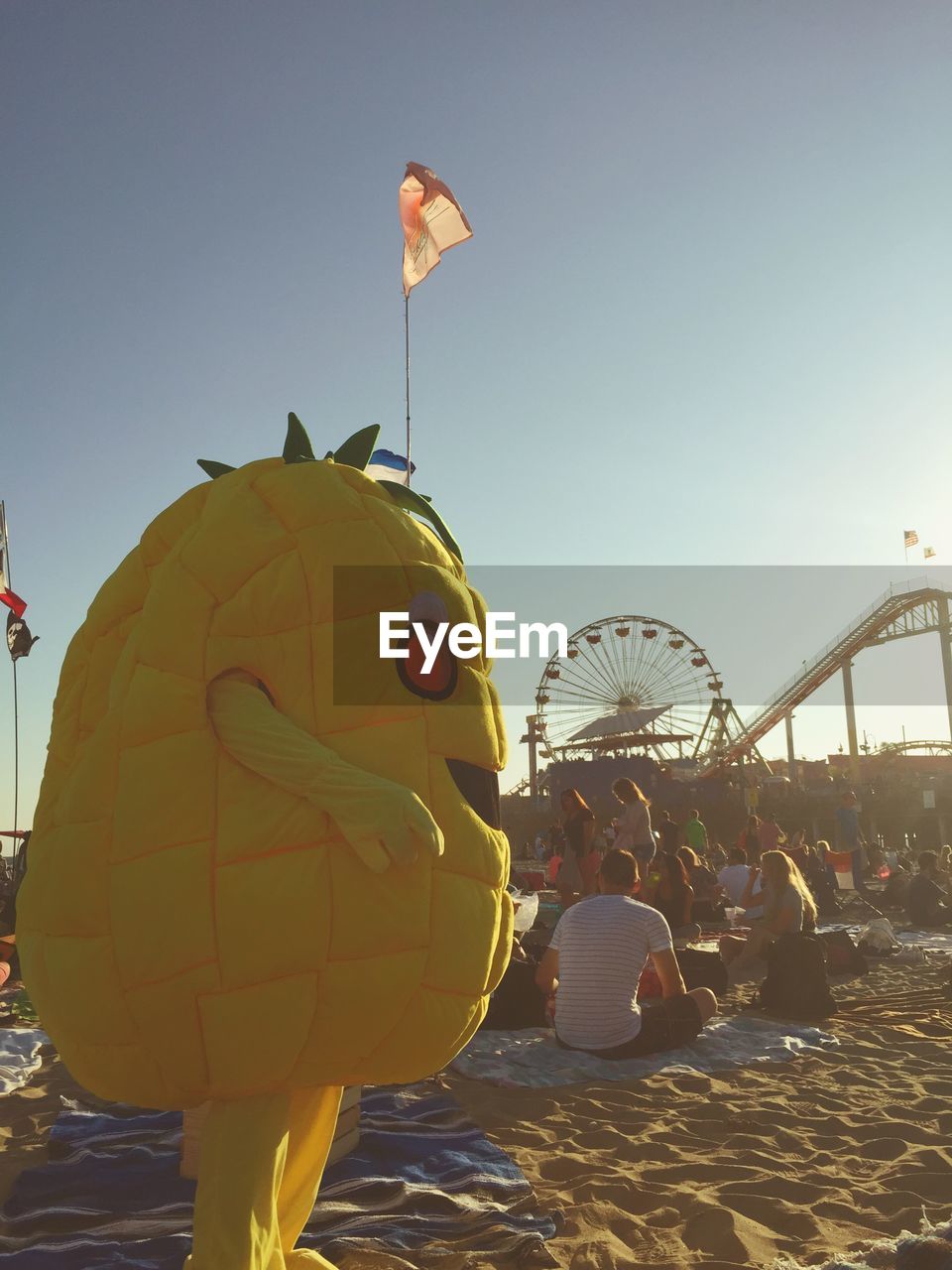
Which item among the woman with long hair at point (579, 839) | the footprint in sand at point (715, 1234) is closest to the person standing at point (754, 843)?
the woman with long hair at point (579, 839)

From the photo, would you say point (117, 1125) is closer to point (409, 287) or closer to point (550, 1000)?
point (550, 1000)

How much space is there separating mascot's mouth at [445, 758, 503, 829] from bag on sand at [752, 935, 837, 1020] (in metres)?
5.25

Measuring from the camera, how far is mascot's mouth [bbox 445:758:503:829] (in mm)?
2461

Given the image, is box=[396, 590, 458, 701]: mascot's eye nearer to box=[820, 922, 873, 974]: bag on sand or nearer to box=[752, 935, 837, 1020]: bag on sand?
box=[752, 935, 837, 1020]: bag on sand

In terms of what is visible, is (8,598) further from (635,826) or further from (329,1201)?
(329,1201)

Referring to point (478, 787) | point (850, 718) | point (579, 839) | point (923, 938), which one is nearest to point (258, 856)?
point (478, 787)

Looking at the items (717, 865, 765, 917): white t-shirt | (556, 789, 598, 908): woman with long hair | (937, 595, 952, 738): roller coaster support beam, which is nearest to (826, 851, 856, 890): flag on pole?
(717, 865, 765, 917): white t-shirt

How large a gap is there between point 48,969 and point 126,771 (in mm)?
529

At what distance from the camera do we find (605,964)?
543 centimetres

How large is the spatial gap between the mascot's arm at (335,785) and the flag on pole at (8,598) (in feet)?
47.2

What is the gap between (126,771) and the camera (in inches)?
88.8

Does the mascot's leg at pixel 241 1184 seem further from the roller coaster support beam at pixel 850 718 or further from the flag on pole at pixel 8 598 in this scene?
the roller coaster support beam at pixel 850 718

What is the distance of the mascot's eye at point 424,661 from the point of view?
2.45m

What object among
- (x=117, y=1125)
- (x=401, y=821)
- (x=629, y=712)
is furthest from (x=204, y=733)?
(x=629, y=712)
